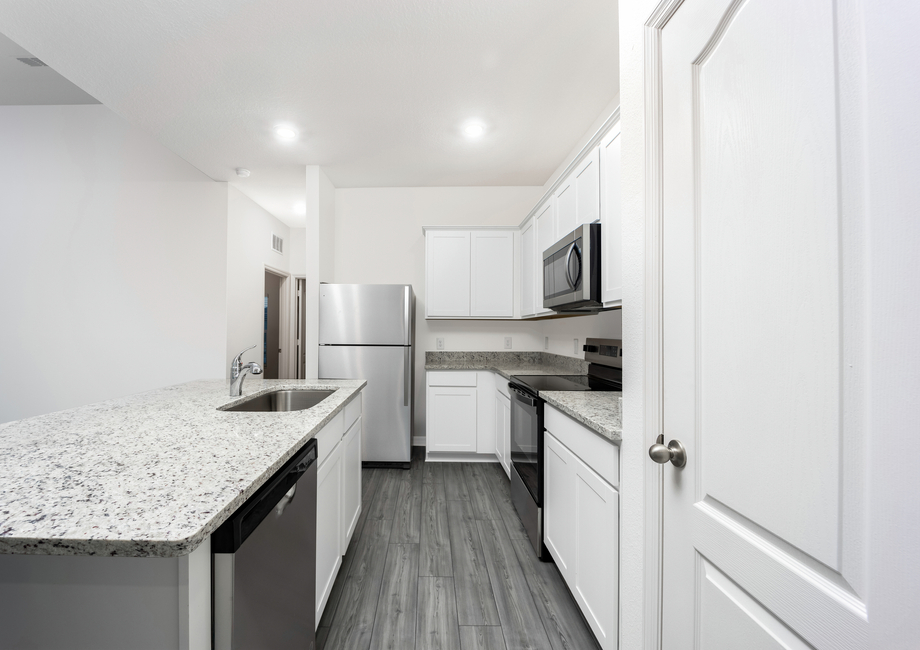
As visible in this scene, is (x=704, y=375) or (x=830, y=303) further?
(x=704, y=375)

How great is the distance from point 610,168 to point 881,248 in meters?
1.40

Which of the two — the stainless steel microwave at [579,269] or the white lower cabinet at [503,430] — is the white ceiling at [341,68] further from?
the white lower cabinet at [503,430]

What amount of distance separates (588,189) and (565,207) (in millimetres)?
371

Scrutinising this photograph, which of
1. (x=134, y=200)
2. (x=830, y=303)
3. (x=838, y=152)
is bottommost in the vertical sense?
(x=830, y=303)

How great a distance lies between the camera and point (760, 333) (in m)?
0.66

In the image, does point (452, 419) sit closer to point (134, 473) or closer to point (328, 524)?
point (328, 524)

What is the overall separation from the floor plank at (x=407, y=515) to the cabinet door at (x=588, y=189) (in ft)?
6.70

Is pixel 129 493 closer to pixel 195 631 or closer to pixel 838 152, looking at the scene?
pixel 195 631

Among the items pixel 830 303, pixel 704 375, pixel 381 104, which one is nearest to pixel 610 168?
pixel 704 375

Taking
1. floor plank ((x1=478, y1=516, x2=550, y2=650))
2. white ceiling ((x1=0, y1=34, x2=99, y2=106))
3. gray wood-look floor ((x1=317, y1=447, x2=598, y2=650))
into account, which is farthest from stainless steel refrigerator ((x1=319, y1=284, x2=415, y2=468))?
white ceiling ((x1=0, y1=34, x2=99, y2=106))

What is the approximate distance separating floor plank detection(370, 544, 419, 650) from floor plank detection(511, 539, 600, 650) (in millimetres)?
543

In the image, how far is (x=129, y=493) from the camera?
72 centimetres

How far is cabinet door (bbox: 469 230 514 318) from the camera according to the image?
3.57 meters

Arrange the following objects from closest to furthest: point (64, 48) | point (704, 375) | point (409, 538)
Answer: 1. point (704, 375)
2. point (64, 48)
3. point (409, 538)
